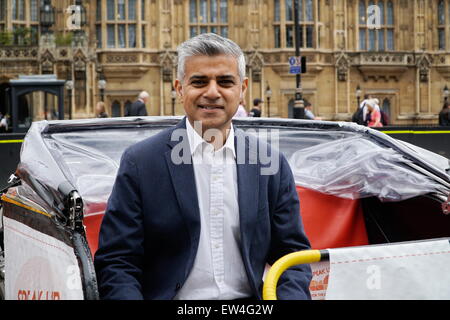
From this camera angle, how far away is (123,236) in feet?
9.54

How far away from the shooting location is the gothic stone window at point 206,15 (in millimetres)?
32250

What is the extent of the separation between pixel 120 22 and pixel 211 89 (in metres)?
29.2

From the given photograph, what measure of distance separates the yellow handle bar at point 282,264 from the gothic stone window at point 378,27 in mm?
31435

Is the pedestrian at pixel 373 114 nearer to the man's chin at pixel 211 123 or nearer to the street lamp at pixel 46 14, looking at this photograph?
the street lamp at pixel 46 14

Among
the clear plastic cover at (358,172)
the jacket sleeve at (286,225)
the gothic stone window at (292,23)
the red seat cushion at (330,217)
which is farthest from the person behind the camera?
the gothic stone window at (292,23)

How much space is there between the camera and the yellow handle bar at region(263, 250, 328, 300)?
267 cm

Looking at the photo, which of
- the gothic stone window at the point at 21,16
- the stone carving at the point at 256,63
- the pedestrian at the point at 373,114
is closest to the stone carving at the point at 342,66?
the stone carving at the point at 256,63

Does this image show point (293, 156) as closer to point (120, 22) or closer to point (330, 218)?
point (330, 218)

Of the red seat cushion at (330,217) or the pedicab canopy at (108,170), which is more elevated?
the pedicab canopy at (108,170)

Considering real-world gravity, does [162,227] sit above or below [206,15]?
below

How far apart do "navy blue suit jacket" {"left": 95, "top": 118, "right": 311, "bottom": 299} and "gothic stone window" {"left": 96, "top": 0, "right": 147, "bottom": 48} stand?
2899cm

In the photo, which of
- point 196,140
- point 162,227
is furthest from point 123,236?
point 196,140

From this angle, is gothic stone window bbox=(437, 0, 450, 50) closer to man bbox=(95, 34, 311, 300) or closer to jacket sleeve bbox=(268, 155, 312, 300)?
jacket sleeve bbox=(268, 155, 312, 300)
